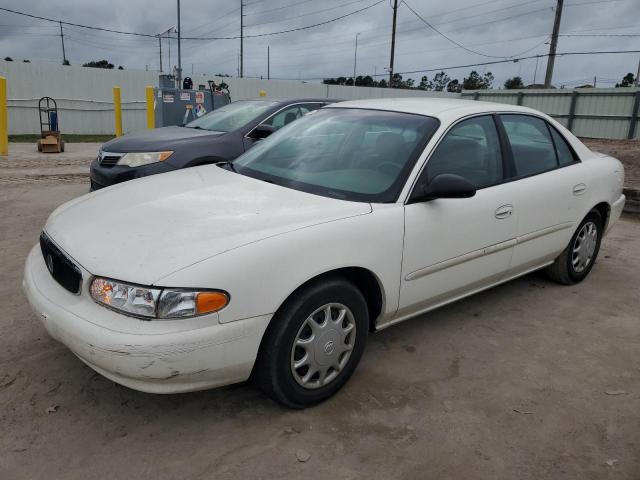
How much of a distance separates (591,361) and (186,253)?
8.64ft

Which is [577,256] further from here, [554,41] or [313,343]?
[554,41]

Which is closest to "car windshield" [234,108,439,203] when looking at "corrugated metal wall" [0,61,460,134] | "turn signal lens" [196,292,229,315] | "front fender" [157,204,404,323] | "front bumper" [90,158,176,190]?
"front fender" [157,204,404,323]

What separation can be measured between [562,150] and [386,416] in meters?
2.75

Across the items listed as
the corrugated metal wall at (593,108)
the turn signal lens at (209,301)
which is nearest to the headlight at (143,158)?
the turn signal lens at (209,301)

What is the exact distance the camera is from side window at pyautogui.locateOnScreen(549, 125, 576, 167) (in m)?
4.17

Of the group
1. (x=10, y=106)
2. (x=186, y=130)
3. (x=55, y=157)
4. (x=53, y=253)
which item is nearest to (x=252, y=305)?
(x=53, y=253)

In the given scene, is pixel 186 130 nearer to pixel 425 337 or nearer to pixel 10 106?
pixel 425 337

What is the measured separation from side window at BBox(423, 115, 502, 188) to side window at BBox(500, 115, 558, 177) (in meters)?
0.20

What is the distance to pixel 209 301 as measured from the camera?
220 centimetres

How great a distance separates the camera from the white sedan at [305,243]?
222cm

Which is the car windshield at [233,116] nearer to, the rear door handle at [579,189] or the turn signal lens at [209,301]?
the rear door handle at [579,189]

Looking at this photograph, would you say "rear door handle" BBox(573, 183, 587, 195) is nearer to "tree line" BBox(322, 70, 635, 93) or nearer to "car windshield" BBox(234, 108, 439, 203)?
"car windshield" BBox(234, 108, 439, 203)

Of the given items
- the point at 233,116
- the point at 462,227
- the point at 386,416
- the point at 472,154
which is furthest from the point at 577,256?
the point at 233,116

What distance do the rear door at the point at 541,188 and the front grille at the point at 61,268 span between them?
8.93ft
